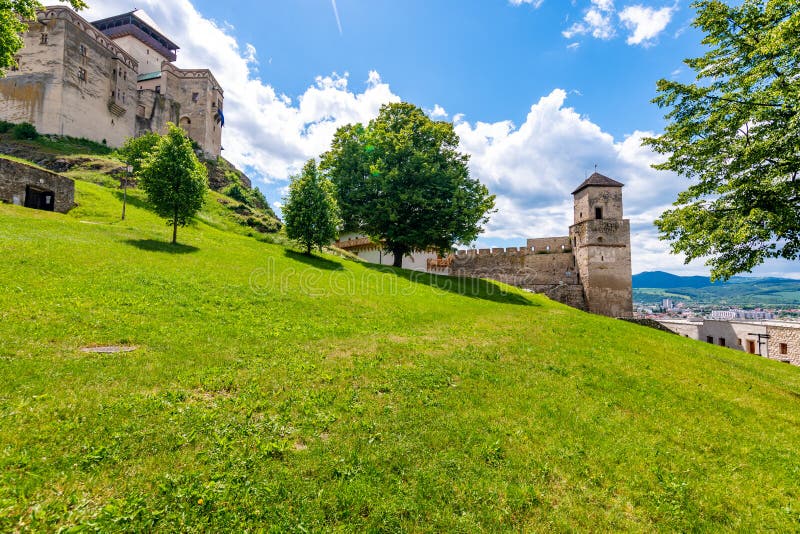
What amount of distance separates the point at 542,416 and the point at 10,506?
852cm


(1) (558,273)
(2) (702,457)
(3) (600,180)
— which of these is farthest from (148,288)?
(3) (600,180)

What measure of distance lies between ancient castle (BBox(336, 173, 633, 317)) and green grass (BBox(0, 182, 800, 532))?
84.7 ft

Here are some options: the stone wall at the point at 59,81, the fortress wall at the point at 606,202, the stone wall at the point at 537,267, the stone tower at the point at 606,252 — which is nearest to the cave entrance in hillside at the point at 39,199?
the stone wall at the point at 59,81

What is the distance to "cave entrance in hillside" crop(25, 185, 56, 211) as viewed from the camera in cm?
2264

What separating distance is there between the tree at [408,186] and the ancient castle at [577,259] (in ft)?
23.7

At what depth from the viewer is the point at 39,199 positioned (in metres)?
23.3

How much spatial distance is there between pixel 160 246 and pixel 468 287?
22229 mm

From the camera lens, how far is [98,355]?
7.54 m

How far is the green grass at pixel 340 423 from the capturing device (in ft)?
14.0

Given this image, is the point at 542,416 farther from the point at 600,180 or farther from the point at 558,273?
the point at 600,180

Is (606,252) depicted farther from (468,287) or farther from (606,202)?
(468,287)

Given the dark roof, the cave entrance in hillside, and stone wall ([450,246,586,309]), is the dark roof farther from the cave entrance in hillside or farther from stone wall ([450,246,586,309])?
the cave entrance in hillside

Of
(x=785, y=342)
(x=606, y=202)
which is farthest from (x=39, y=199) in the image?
(x=785, y=342)

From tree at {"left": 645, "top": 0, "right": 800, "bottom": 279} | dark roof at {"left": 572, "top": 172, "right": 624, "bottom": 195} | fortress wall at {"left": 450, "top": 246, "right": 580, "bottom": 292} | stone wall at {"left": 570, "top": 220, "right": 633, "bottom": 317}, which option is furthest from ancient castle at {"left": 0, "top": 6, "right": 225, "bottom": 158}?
stone wall at {"left": 570, "top": 220, "right": 633, "bottom": 317}
